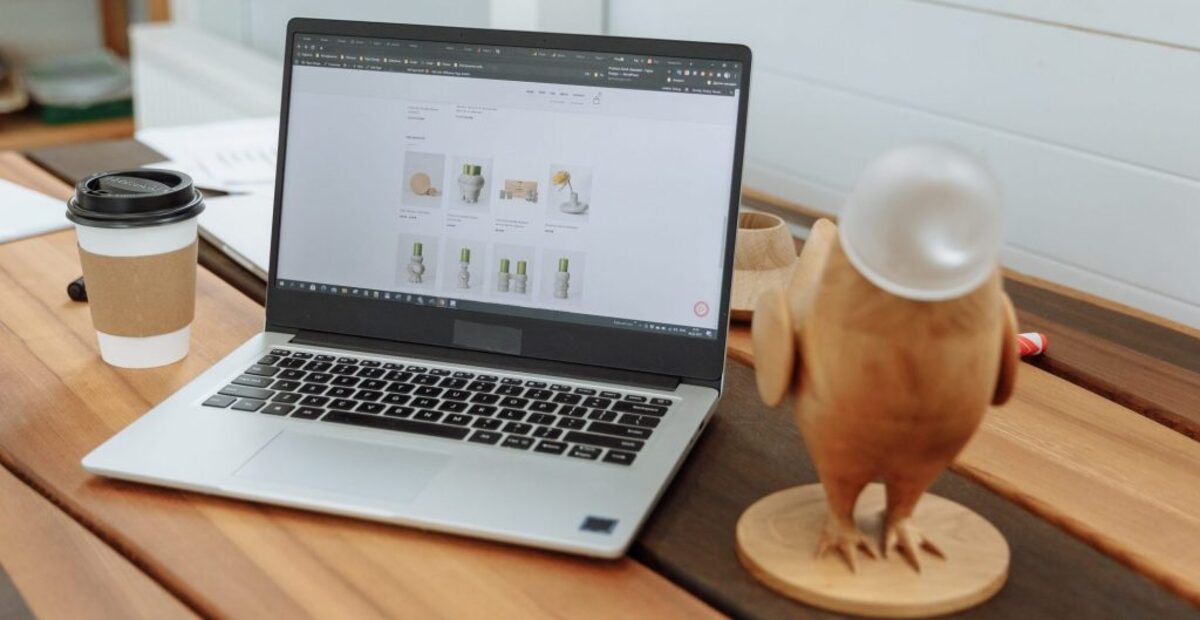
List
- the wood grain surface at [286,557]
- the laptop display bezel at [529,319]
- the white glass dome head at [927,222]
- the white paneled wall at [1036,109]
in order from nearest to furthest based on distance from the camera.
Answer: the white glass dome head at [927,222]
the wood grain surface at [286,557]
the laptop display bezel at [529,319]
the white paneled wall at [1036,109]

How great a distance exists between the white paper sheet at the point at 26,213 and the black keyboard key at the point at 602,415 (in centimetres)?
69

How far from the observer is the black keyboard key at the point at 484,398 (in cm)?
86

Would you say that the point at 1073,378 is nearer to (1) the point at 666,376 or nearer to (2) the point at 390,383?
(1) the point at 666,376

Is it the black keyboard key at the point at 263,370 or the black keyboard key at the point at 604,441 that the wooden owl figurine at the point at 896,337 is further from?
the black keyboard key at the point at 263,370

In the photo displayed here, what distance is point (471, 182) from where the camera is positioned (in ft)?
3.05

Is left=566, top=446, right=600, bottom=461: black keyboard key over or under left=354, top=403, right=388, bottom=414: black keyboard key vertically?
over

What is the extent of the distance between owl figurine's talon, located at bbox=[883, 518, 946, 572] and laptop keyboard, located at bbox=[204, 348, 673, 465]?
0.17 metres

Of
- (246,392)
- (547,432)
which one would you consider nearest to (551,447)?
(547,432)

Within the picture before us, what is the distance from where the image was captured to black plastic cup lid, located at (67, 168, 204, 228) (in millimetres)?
904

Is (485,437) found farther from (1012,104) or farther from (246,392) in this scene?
(1012,104)

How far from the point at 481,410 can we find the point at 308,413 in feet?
0.38

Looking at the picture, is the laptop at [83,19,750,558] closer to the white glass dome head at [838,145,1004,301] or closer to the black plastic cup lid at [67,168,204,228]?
the black plastic cup lid at [67,168,204,228]

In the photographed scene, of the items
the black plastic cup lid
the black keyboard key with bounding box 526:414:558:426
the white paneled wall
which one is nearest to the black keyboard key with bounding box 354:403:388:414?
the black keyboard key with bounding box 526:414:558:426

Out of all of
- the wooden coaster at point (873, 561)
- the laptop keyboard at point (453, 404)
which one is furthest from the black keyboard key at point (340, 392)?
the wooden coaster at point (873, 561)
